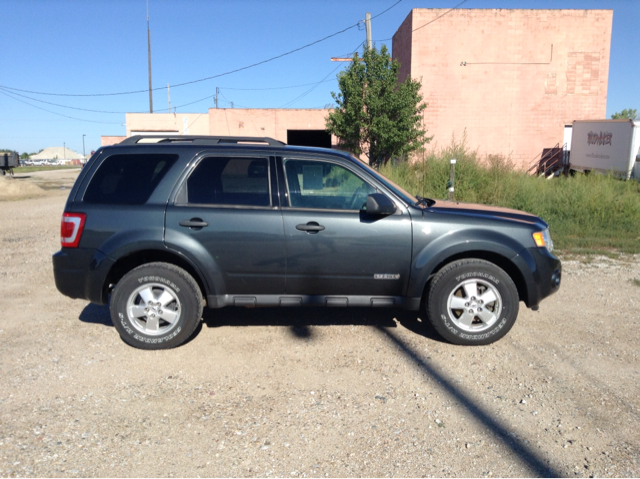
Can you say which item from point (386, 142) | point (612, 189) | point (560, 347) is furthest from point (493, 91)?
point (560, 347)

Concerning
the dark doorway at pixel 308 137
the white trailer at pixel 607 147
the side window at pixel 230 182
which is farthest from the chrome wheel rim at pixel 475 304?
the dark doorway at pixel 308 137

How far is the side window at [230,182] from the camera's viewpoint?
485cm

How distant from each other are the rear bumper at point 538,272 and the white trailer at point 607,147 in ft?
46.3

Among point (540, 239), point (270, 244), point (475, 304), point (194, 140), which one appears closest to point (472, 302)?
point (475, 304)

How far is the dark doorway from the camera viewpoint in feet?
120

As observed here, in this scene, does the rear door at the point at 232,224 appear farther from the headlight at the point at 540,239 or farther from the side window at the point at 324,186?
the headlight at the point at 540,239

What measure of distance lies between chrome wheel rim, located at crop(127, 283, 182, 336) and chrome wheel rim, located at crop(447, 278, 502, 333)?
2603mm

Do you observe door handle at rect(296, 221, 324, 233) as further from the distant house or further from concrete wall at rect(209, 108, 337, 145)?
the distant house

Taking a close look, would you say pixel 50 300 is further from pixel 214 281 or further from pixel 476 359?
pixel 476 359

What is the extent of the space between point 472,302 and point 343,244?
135 centimetres

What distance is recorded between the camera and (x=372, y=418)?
11.8 feet

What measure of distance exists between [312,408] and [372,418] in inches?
17.9

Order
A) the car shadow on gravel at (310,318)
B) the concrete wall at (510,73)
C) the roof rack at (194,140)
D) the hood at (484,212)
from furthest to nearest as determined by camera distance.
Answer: the concrete wall at (510,73) → the car shadow on gravel at (310,318) → the roof rack at (194,140) → the hood at (484,212)

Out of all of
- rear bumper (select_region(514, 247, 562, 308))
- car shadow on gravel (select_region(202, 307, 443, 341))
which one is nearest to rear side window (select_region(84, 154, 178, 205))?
car shadow on gravel (select_region(202, 307, 443, 341))
